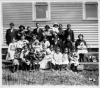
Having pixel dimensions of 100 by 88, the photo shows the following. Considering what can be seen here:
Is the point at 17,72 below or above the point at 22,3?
below

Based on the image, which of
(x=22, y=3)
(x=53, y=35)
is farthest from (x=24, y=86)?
(x=22, y=3)

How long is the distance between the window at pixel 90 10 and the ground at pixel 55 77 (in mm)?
1691

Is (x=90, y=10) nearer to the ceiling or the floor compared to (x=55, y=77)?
nearer to the ceiling

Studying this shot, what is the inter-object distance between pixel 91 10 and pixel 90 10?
0.05 m

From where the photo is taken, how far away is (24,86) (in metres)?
11.8

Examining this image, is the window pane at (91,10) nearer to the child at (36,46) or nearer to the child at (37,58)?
the child at (36,46)

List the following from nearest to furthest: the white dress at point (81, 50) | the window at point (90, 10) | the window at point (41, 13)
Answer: the white dress at point (81, 50)
the window at point (90, 10)
the window at point (41, 13)

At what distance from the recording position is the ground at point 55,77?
11703 mm

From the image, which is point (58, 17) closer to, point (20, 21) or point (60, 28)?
point (60, 28)

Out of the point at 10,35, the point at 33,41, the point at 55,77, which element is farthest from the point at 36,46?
the point at 55,77

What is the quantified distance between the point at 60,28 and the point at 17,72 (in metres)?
2.08

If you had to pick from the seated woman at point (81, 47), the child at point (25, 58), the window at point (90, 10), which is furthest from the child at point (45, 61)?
the window at point (90, 10)

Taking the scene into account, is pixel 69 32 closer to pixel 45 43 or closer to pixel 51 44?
pixel 51 44

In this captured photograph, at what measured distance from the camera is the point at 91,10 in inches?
476
